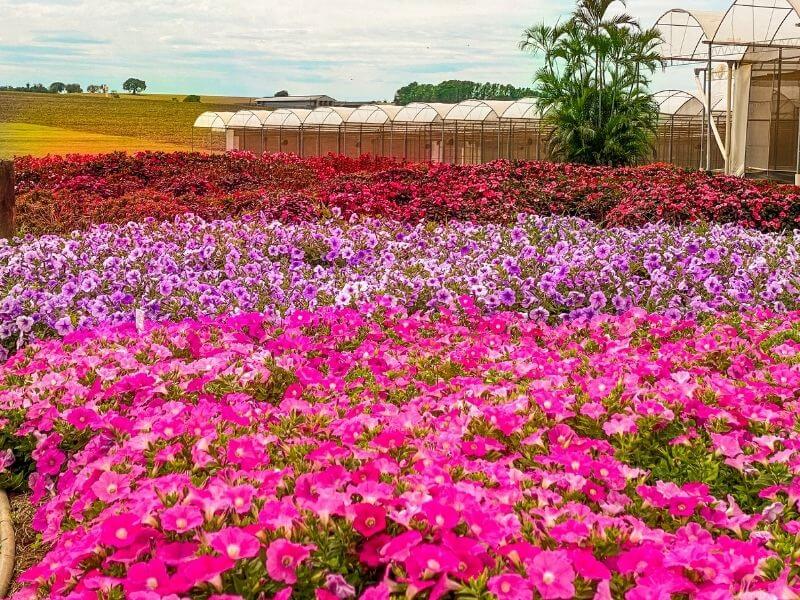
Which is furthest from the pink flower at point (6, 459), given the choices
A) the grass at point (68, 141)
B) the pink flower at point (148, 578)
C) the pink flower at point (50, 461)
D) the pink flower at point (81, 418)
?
the grass at point (68, 141)

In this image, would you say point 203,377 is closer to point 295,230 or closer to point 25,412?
point 25,412

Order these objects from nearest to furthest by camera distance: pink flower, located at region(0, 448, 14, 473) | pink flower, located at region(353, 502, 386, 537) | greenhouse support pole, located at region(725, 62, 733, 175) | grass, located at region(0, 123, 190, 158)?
pink flower, located at region(353, 502, 386, 537)
pink flower, located at region(0, 448, 14, 473)
greenhouse support pole, located at region(725, 62, 733, 175)
grass, located at region(0, 123, 190, 158)

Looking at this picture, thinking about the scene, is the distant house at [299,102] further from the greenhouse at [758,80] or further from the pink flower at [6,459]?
the pink flower at [6,459]

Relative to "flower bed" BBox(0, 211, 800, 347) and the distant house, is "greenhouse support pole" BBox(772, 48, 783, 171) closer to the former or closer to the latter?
"flower bed" BBox(0, 211, 800, 347)

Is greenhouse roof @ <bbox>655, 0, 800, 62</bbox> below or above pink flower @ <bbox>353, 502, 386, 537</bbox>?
above

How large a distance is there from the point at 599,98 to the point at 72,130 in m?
33.8

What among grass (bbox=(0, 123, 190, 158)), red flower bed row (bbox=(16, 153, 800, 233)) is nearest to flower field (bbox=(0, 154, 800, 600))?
red flower bed row (bbox=(16, 153, 800, 233))

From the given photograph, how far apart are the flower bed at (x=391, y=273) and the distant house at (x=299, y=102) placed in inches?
1718

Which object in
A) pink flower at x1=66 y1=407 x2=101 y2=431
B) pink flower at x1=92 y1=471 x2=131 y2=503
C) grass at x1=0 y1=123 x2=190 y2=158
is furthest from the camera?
grass at x1=0 y1=123 x2=190 y2=158

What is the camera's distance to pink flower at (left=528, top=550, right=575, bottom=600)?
1.89 m

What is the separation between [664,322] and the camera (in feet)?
15.8

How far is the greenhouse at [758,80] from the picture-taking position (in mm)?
19234

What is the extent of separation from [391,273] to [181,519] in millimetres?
3672

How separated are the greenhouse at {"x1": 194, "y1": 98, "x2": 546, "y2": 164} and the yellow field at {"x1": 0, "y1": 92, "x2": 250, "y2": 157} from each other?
6.43 m
